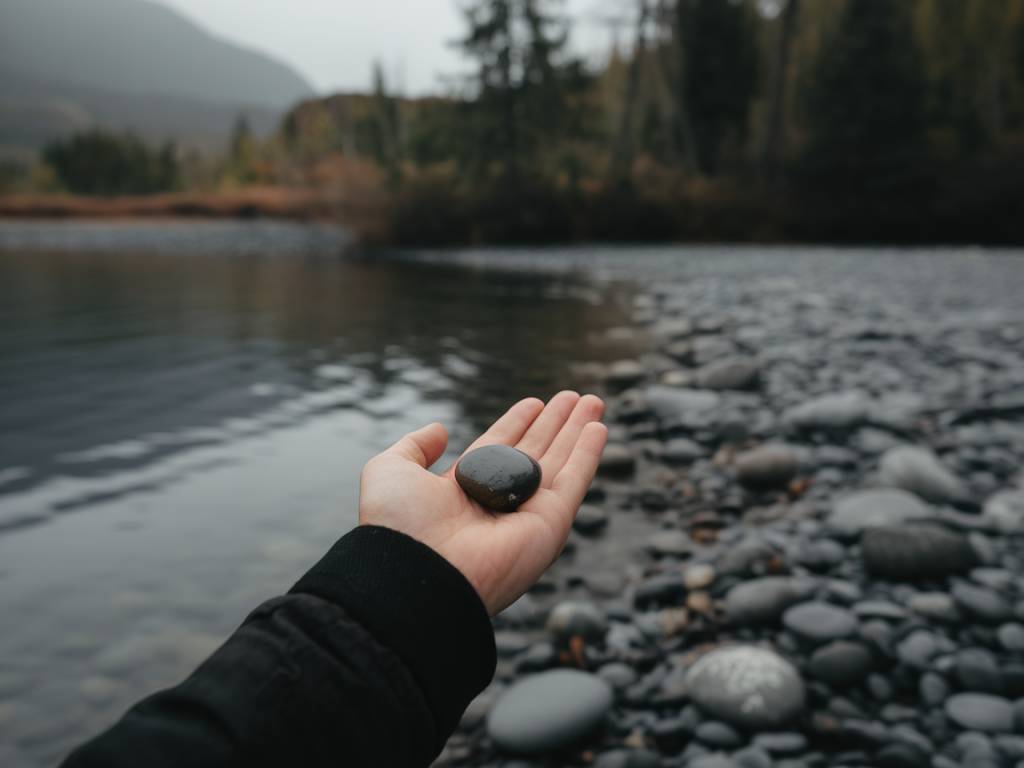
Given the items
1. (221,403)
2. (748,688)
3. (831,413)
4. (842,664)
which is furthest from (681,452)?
→ (221,403)

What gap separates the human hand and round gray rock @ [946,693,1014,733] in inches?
55.4

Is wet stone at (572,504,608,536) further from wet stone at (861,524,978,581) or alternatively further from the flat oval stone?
the flat oval stone

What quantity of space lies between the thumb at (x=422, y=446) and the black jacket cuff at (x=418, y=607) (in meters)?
0.55

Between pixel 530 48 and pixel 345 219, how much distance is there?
9253mm

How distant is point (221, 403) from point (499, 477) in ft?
17.7

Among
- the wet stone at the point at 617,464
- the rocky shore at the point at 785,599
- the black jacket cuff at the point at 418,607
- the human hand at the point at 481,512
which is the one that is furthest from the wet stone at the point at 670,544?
the black jacket cuff at the point at 418,607

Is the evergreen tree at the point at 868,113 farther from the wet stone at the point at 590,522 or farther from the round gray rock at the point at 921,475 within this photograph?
the wet stone at the point at 590,522

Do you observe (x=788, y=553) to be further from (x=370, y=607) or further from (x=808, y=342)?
(x=808, y=342)

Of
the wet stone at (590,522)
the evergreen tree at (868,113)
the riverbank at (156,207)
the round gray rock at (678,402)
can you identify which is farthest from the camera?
the riverbank at (156,207)

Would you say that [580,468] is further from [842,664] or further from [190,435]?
[190,435]

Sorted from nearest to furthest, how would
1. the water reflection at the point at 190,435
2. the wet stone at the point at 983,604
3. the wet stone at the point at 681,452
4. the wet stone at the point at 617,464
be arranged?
the wet stone at the point at 983,604 → the water reflection at the point at 190,435 → the wet stone at the point at 617,464 → the wet stone at the point at 681,452

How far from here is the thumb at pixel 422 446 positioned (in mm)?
1906

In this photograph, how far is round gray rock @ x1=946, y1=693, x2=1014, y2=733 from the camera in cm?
217

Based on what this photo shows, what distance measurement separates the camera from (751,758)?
2.16 metres
